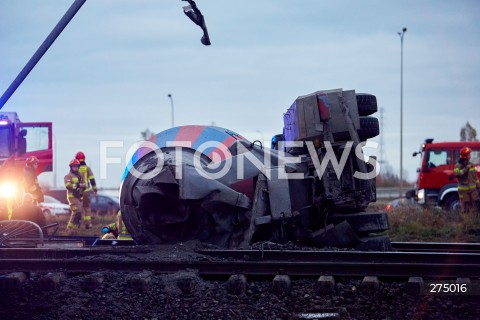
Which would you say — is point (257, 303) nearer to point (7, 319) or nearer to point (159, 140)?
point (7, 319)

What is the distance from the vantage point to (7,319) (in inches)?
248

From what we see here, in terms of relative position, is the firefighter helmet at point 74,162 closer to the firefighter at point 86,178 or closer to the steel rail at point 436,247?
the firefighter at point 86,178

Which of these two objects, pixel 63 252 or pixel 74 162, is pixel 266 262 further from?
pixel 74 162

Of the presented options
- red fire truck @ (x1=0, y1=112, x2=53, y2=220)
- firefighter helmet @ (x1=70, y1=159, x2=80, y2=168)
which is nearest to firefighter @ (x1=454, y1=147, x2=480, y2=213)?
firefighter helmet @ (x1=70, y1=159, x2=80, y2=168)

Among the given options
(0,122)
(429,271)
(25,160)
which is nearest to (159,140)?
(429,271)

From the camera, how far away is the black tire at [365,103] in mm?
8719

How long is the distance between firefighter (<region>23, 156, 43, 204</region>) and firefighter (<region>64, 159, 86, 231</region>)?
0.96 meters

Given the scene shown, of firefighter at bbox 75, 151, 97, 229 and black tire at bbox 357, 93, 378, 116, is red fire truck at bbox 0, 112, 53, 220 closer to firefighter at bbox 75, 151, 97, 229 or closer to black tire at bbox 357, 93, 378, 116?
firefighter at bbox 75, 151, 97, 229

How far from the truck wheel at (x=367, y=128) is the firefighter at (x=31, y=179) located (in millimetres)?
9493

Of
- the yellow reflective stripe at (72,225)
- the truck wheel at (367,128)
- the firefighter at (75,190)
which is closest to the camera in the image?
the truck wheel at (367,128)

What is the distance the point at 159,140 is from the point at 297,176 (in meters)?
1.82

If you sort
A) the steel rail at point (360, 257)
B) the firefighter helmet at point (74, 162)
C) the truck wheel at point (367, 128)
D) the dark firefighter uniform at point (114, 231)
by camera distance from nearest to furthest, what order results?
the steel rail at point (360, 257)
the truck wheel at point (367, 128)
the dark firefighter uniform at point (114, 231)
the firefighter helmet at point (74, 162)

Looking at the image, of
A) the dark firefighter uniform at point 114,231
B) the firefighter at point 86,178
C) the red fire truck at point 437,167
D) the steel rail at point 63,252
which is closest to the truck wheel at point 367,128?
the steel rail at point 63,252

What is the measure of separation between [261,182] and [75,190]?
11.3 metres
